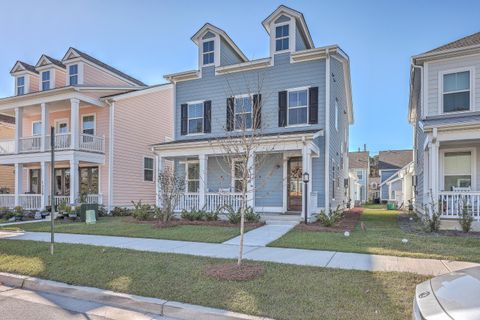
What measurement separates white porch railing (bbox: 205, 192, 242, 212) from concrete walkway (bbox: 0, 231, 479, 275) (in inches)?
190

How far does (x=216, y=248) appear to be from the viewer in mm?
7953

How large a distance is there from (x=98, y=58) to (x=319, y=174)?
50.9 feet

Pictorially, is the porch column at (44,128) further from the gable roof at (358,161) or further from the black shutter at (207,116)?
the gable roof at (358,161)

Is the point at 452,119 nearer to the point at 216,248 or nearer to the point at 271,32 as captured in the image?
the point at 271,32

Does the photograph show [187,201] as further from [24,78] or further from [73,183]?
[24,78]

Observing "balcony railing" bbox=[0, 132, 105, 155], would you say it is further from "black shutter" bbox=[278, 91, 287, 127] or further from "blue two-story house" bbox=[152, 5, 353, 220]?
"black shutter" bbox=[278, 91, 287, 127]

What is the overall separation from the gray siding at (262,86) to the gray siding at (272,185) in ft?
4.43

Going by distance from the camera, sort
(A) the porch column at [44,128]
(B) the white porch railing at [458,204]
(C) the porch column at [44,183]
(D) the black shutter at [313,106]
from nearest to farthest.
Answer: (B) the white porch railing at [458,204] → (D) the black shutter at [313,106] → (C) the porch column at [44,183] → (A) the porch column at [44,128]

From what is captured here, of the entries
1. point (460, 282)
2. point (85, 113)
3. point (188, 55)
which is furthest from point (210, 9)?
point (460, 282)

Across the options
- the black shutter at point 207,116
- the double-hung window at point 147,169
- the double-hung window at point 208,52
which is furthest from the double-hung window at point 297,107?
the double-hung window at point 147,169

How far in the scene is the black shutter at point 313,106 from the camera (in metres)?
14.2

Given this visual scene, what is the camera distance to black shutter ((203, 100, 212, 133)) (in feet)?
53.4

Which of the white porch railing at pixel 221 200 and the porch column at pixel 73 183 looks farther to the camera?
the porch column at pixel 73 183

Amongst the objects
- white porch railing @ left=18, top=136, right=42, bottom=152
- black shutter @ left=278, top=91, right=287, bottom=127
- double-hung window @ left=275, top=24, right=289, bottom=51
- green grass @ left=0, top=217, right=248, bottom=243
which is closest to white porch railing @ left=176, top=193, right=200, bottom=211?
green grass @ left=0, top=217, right=248, bottom=243
